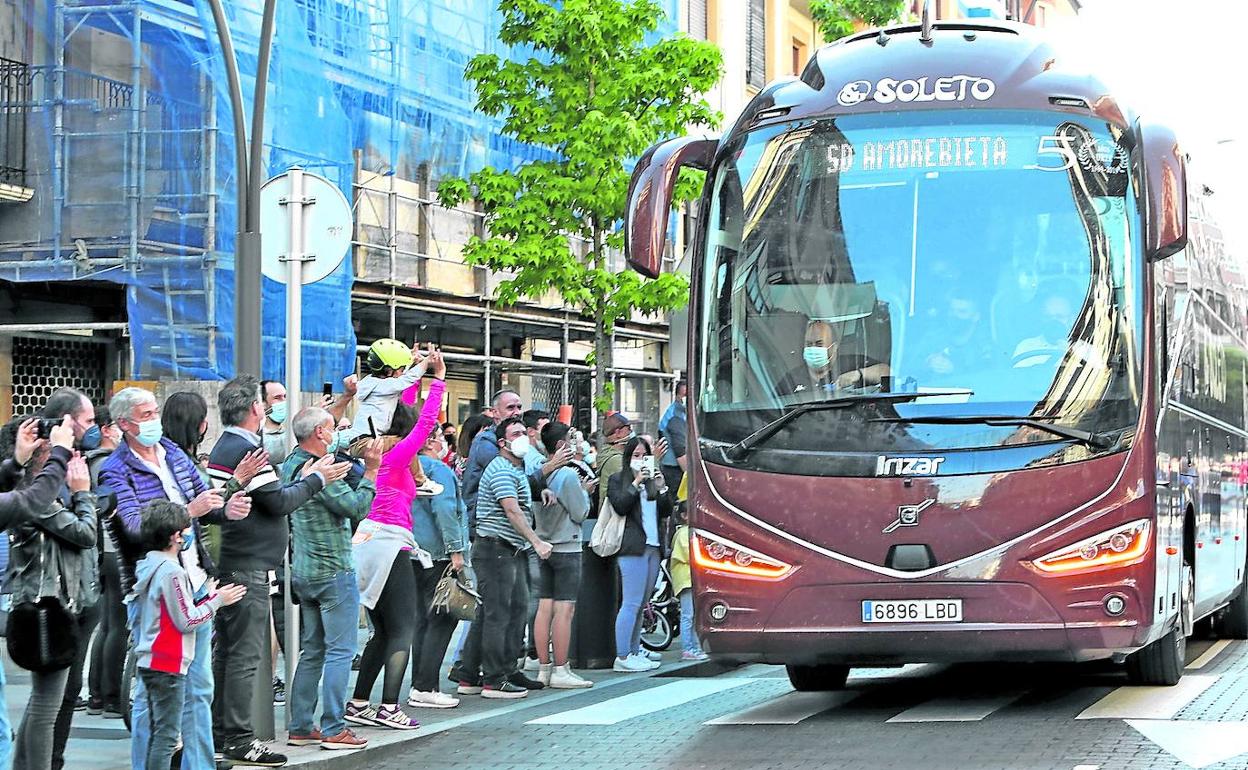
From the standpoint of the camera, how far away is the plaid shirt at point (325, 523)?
1034cm

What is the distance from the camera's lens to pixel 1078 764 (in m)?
9.25

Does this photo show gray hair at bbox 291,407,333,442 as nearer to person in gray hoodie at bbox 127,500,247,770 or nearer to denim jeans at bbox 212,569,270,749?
denim jeans at bbox 212,569,270,749

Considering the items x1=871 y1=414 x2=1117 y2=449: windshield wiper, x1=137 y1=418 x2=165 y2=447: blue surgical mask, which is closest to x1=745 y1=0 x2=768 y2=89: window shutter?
x1=871 y1=414 x2=1117 y2=449: windshield wiper

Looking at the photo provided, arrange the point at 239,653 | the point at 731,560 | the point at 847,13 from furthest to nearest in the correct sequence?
the point at 847,13
the point at 731,560
the point at 239,653

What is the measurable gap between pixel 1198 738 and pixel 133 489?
5.22m

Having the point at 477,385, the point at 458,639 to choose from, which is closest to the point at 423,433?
the point at 458,639

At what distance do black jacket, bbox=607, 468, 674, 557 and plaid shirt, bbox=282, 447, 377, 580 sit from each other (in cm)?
479

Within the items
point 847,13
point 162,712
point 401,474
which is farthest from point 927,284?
point 847,13

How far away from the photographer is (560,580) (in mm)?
14148

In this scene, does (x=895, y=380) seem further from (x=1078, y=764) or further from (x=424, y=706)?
(x=424, y=706)

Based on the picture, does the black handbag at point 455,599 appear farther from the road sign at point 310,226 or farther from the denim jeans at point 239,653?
the denim jeans at point 239,653

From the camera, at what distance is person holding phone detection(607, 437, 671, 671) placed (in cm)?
1521

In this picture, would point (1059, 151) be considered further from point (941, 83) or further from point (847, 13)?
point (847, 13)

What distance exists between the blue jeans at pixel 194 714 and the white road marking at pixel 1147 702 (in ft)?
15.9
